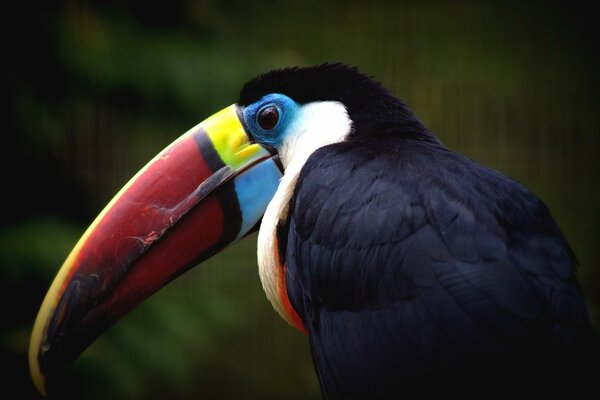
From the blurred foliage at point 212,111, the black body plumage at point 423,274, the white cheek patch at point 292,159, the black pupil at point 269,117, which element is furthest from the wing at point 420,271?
the blurred foliage at point 212,111

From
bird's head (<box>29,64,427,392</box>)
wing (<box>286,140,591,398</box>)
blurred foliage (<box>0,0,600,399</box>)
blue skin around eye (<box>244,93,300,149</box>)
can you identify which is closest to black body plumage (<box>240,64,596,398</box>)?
wing (<box>286,140,591,398</box>)

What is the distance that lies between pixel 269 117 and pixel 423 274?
961mm

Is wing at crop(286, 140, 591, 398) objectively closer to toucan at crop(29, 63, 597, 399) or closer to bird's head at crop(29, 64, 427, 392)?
toucan at crop(29, 63, 597, 399)

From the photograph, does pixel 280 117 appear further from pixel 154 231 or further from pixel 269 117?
pixel 154 231

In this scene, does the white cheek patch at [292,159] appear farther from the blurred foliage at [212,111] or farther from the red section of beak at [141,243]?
the blurred foliage at [212,111]

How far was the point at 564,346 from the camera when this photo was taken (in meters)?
2.11

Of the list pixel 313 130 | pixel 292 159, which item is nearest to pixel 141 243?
pixel 292 159

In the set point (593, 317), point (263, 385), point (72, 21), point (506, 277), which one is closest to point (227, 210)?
point (506, 277)

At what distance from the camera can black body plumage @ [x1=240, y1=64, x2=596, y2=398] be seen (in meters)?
2.11

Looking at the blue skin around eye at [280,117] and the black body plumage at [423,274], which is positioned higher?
the blue skin around eye at [280,117]

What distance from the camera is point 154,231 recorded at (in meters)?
2.82

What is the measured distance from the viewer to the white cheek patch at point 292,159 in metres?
2.71

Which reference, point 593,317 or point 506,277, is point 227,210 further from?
point 593,317

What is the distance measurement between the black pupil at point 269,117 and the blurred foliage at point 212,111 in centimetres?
197
